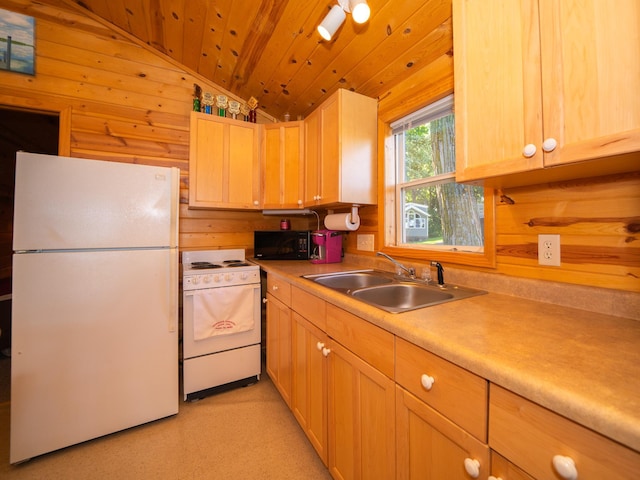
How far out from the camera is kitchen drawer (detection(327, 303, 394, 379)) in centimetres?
89

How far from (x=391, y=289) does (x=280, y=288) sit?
0.75 metres

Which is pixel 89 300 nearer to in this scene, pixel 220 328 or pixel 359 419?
pixel 220 328

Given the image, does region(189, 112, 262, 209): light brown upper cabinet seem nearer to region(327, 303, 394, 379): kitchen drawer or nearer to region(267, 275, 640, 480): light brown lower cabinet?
region(267, 275, 640, 480): light brown lower cabinet

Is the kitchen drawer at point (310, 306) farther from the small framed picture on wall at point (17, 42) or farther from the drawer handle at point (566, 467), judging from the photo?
the small framed picture on wall at point (17, 42)

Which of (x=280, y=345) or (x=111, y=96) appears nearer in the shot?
(x=280, y=345)

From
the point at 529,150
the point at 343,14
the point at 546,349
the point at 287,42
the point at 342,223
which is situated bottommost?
the point at 546,349

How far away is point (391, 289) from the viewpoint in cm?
147

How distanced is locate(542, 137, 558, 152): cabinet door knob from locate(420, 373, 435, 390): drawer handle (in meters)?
0.74

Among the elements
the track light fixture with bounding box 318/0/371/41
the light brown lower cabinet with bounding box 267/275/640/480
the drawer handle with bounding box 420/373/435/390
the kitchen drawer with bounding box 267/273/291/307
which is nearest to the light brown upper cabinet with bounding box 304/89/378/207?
the track light fixture with bounding box 318/0/371/41

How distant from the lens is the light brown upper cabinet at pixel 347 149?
1.83 m

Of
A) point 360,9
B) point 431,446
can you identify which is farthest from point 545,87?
point 431,446

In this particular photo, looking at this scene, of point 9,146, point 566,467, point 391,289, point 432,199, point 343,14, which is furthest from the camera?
point 9,146

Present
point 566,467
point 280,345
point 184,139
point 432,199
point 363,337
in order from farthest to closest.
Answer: point 184,139 → point 280,345 → point 432,199 → point 363,337 → point 566,467

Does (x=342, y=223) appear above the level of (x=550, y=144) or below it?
below
